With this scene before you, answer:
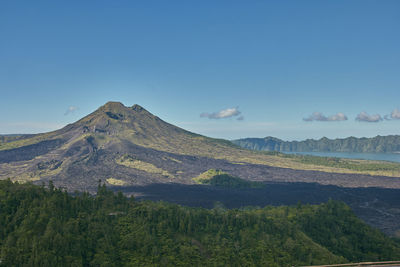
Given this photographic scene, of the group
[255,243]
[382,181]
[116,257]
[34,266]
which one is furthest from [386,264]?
[382,181]

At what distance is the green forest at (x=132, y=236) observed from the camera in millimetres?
36469

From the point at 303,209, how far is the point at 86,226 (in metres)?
46.9

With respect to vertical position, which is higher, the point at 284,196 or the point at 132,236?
the point at 132,236

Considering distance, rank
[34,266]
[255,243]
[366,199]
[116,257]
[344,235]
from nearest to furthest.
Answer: [34,266], [116,257], [255,243], [344,235], [366,199]

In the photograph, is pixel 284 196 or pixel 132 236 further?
pixel 284 196

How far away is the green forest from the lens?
36.5 m

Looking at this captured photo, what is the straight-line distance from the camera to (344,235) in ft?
212

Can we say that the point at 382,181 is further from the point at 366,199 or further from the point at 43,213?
the point at 43,213

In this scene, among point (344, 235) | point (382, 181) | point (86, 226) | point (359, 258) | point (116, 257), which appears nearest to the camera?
point (116, 257)

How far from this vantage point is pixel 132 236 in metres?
41.4

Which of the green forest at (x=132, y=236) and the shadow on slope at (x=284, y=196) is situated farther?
the shadow on slope at (x=284, y=196)

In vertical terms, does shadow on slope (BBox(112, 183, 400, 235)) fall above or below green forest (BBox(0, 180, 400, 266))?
below

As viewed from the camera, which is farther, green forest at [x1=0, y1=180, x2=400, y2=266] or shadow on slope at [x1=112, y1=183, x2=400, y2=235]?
shadow on slope at [x1=112, y1=183, x2=400, y2=235]

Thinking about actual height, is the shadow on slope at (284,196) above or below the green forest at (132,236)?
below
